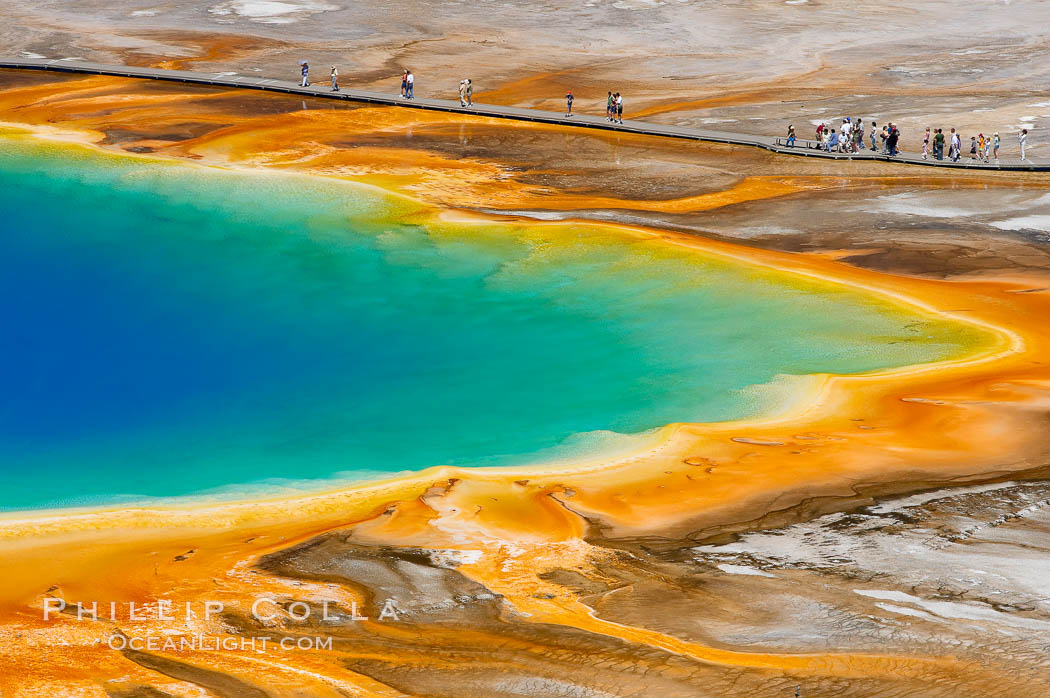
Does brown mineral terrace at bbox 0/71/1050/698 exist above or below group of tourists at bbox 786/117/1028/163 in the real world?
below

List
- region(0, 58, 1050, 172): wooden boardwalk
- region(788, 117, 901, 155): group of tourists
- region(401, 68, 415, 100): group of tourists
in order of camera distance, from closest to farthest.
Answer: region(0, 58, 1050, 172): wooden boardwalk < region(788, 117, 901, 155): group of tourists < region(401, 68, 415, 100): group of tourists

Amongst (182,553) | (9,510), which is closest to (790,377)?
(182,553)

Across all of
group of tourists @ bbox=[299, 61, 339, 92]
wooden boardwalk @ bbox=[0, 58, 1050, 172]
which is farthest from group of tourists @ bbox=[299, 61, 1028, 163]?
group of tourists @ bbox=[299, 61, 339, 92]

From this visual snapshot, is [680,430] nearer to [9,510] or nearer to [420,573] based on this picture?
[420,573]

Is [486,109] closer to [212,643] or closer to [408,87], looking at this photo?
[408,87]

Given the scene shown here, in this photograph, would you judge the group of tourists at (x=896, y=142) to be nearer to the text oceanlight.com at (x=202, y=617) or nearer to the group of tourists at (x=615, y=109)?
the group of tourists at (x=615, y=109)

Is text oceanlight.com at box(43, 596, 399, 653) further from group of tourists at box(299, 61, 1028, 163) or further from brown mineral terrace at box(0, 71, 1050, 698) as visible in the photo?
group of tourists at box(299, 61, 1028, 163)
